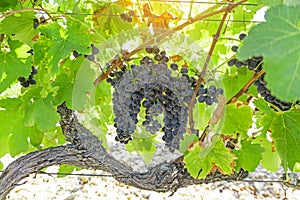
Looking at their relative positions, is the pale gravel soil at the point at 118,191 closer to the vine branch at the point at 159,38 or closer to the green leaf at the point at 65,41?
the vine branch at the point at 159,38

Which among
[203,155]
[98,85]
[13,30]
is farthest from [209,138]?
[13,30]

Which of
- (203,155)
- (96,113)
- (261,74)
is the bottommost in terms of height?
(203,155)

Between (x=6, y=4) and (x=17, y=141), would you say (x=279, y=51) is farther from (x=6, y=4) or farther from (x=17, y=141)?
(x=17, y=141)

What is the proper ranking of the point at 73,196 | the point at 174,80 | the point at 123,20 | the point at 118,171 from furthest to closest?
the point at 73,196
the point at 118,171
the point at 123,20
the point at 174,80

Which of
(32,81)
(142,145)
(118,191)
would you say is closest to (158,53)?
(142,145)

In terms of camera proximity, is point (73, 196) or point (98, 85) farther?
point (73, 196)

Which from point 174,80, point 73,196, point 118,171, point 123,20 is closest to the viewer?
point 174,80

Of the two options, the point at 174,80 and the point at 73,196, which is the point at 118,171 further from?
the point at 73,196

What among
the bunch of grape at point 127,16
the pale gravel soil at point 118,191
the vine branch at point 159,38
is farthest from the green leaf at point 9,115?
the pale gravel soil at point 118,191

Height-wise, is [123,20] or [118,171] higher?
[123,20]
